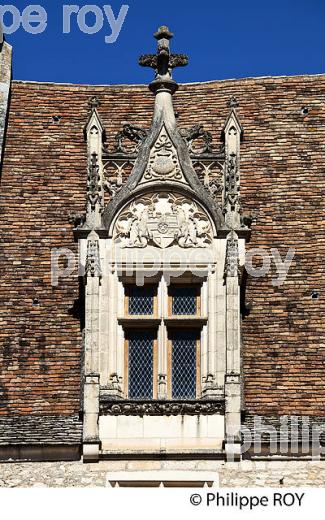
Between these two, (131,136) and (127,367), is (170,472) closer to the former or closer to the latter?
(127,367)

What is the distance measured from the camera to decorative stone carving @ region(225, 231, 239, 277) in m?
26.8

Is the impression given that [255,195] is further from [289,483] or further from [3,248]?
[289,483]

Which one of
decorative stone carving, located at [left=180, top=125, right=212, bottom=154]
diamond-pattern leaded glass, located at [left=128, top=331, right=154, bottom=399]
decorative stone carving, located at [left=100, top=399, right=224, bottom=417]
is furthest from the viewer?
decorative stone carving, located at [left=180, top=125, right=212, bottom=154]

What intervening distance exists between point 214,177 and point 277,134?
10.4ft

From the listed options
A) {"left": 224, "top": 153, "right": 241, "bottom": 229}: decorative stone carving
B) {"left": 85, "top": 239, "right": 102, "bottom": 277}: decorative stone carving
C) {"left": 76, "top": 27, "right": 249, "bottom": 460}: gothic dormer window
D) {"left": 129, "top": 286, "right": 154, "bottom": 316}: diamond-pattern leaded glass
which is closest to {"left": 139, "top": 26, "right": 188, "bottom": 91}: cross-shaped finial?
{"left": 76, "top": 27, "right": 249, "bottom": 460}: gothic dormer window

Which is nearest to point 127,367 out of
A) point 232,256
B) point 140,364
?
point 140,364

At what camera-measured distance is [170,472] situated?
1013 inches

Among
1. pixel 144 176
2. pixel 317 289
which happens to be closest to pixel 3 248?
pixel 144 176

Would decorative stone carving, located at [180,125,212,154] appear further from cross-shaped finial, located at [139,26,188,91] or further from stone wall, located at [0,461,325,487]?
stone wall, located at [0,461,325,487]

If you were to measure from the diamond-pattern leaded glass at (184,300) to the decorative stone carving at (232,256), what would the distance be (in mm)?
596

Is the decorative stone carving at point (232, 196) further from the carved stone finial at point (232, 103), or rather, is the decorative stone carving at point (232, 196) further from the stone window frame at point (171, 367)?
the carved stone finial at point (232, 103)

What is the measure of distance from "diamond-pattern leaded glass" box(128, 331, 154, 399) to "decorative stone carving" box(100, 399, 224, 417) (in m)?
0.36

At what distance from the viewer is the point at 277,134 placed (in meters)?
30.8

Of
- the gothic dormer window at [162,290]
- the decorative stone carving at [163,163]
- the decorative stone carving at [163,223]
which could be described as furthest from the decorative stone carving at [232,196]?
the decorative stone carving at [163,163]
